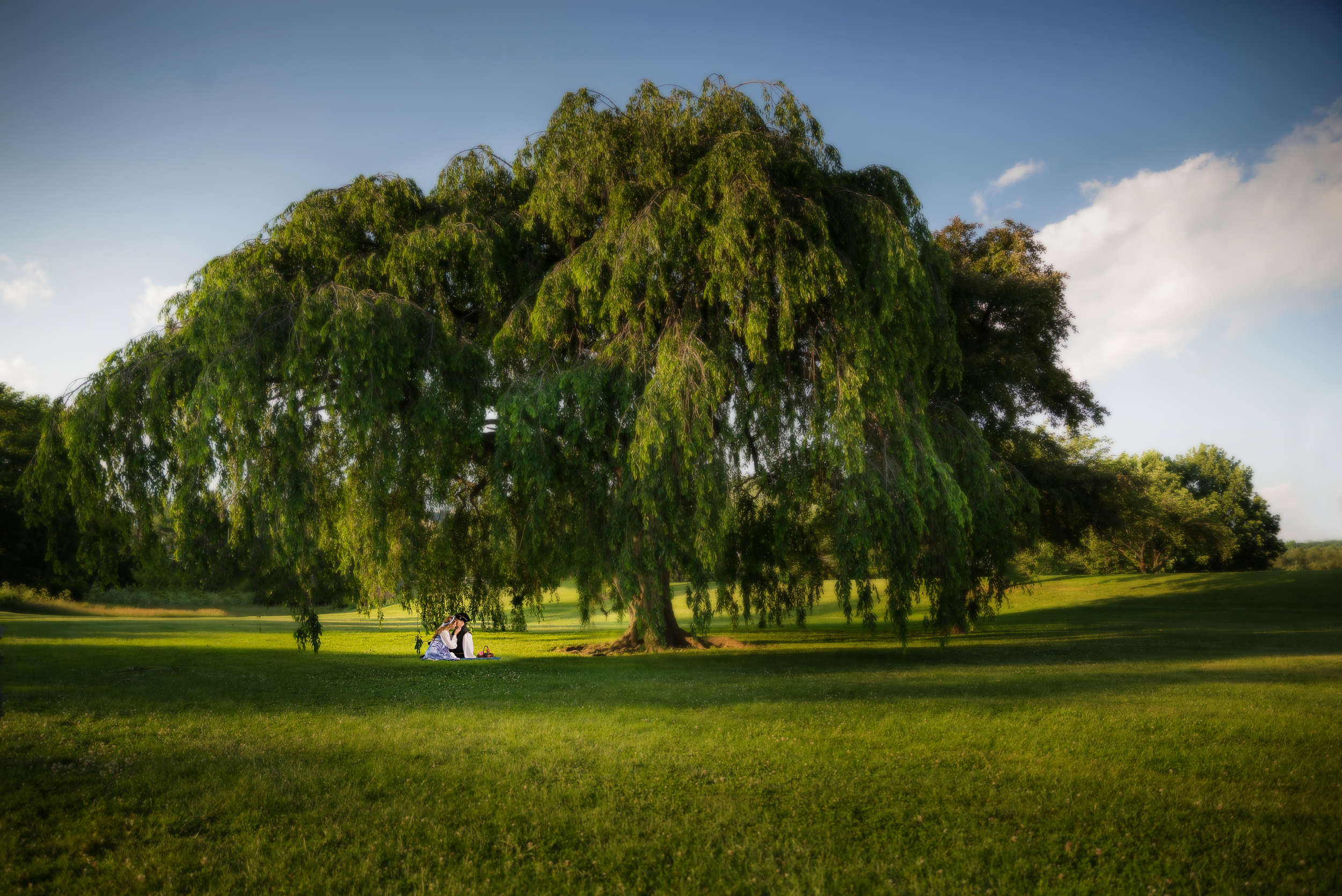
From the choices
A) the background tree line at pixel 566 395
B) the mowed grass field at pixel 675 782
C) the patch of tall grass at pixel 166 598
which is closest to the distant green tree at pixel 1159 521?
the mowed grass field at pixel 675 782

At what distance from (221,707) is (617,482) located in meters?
5.97

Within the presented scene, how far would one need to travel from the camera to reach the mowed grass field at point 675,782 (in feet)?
13.3

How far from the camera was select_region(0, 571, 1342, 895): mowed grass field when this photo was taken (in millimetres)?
4043

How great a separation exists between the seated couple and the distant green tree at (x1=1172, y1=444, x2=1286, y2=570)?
4720 centimetres

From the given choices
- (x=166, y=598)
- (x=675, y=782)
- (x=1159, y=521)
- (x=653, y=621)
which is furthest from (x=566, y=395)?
(x=166, y=598)

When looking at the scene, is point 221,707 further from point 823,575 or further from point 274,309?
point 823,575

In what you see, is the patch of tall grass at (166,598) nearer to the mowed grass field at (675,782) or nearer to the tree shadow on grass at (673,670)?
the tree shadow on grass at (673,670)

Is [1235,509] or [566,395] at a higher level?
[566,395]

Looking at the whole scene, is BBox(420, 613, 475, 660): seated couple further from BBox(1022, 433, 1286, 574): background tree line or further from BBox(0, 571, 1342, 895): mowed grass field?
BBox(1022, 433, 1286, 574): background tree line

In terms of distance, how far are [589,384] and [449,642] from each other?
7.41 m

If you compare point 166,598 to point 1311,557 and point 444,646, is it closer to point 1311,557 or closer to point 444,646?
point 444,646

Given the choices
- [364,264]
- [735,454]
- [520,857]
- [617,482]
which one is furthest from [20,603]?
[520,857]

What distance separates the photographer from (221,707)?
8531mm

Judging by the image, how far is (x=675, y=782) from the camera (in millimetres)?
5547
